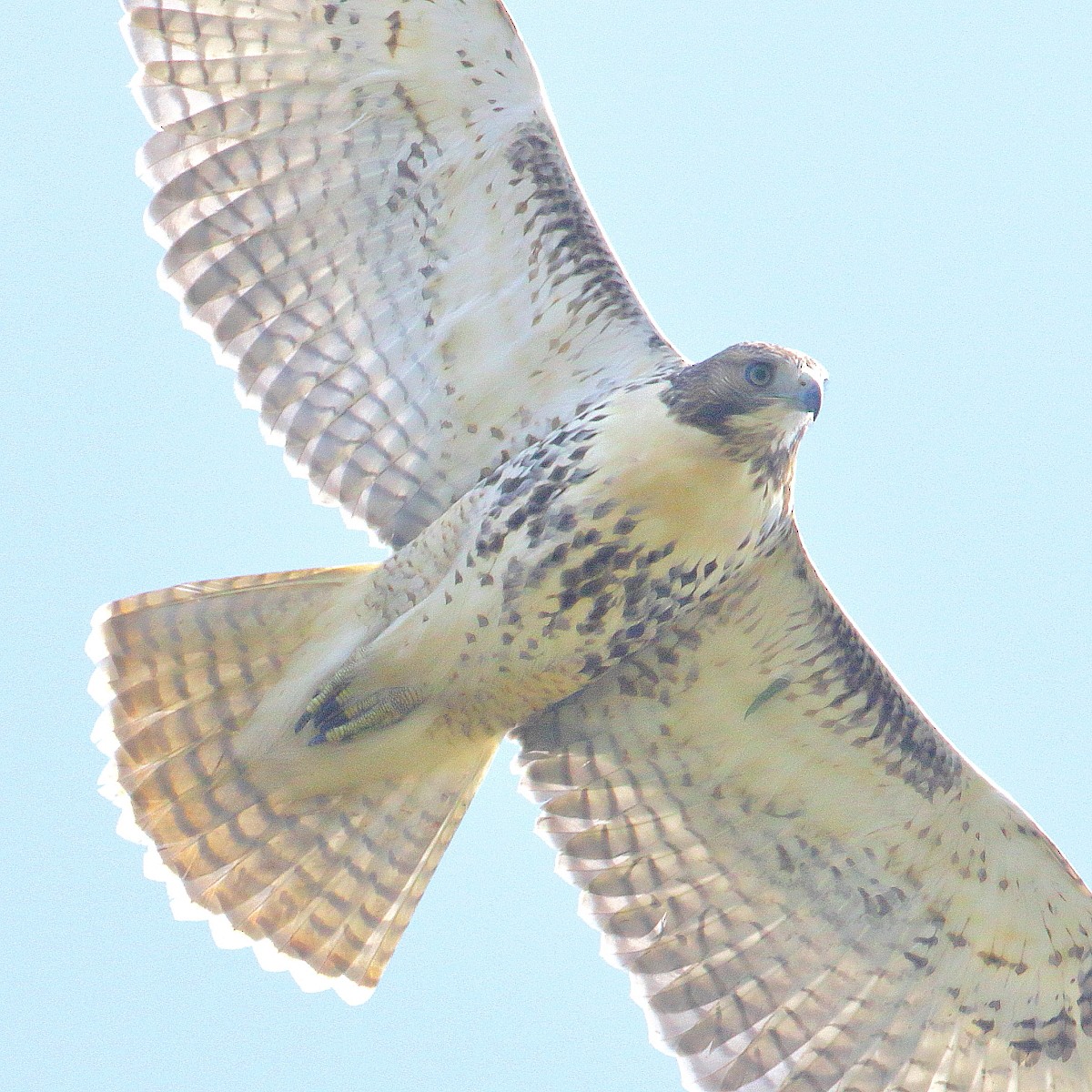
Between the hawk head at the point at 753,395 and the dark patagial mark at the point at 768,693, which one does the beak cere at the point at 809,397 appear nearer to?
the hawk head at the point at 753,395

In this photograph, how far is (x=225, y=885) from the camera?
7980 millimetres

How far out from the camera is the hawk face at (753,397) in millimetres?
7207

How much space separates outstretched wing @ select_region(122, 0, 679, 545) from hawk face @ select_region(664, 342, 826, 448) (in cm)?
58

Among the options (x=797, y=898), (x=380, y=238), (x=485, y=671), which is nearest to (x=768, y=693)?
(x=797, y=898)

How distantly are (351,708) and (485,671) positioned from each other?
57 centimetres

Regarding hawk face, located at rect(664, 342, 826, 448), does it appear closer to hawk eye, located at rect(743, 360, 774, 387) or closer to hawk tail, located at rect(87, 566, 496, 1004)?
hawk eye, located at rect(743, 360, 774, 387)

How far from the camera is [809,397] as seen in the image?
7.18 metres

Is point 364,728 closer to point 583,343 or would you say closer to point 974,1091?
point 583,343

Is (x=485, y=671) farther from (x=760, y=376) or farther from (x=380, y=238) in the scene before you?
(x=380, y=238)

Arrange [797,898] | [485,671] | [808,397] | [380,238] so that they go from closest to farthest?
[808,397] → [485,671] → [380,238] → [797,898]

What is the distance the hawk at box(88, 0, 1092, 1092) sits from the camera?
777 cm

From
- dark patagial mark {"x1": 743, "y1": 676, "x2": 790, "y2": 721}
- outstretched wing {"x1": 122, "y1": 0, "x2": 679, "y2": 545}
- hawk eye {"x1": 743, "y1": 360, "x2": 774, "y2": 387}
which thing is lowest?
dark patagial mark {"x1": 743, "y1": 676, "x2": 790, "y2": 721}

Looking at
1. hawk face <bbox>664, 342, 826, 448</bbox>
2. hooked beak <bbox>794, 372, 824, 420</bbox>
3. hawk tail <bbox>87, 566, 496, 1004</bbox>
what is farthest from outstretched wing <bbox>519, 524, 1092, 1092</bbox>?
hooked beak <bbox>794, 372, 824, 420</bbox>

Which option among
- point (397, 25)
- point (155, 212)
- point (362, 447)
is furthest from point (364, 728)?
point (397, 25)
